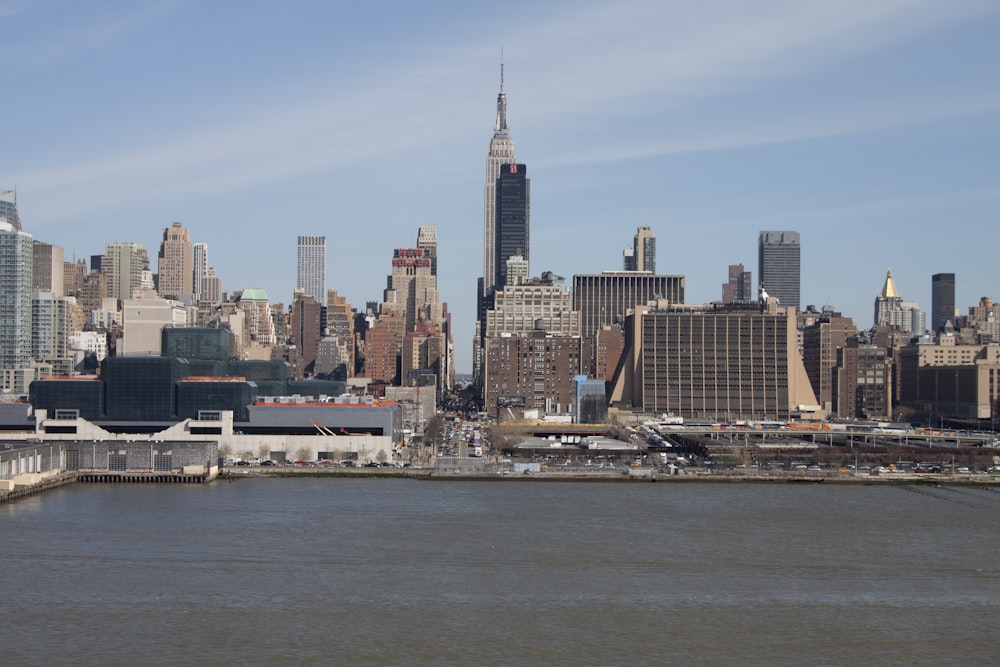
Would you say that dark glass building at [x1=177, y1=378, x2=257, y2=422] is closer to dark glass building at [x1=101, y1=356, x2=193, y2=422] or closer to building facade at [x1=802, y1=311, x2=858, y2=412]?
dark glass building at [x1=101, y1=356, x2=193, y2=422]

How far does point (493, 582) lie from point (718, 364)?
3570 inches

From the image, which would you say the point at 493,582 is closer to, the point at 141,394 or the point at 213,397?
the point at 213,397

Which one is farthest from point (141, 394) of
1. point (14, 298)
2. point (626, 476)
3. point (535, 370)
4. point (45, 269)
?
point (45, 269)

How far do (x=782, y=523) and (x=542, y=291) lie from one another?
125m

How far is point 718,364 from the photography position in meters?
125

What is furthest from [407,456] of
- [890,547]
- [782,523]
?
[890,547]

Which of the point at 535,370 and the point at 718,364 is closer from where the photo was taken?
the point at 718,364

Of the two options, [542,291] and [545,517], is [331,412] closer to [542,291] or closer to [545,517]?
[545,517]

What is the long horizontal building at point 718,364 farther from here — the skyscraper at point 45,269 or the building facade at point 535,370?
the skyscraper at point 45,269

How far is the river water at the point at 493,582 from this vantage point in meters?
30.6

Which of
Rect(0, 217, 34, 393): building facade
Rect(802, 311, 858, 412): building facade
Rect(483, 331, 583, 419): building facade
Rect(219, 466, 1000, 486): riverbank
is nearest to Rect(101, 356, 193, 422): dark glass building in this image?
Rect(219, 466, 1000, 486): riverbank

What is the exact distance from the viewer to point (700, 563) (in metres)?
40.6

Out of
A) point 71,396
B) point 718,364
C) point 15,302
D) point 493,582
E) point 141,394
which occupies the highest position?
point 15,302

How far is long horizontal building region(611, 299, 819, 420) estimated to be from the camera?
125125mm
